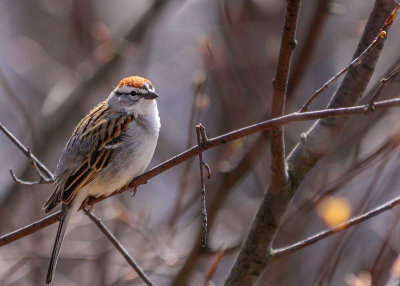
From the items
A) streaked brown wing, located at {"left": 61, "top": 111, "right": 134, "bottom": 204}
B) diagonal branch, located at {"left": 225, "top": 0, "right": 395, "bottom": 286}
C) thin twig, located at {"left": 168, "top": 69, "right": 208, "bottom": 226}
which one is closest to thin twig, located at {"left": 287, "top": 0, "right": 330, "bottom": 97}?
thin twig, located at {"left": 168, "top": 69, "right": 208, "bottom": 226}

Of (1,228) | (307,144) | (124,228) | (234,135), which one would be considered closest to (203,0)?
(124,228)

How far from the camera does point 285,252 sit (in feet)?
11.9

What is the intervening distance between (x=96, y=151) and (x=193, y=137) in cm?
286

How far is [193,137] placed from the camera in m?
7.41

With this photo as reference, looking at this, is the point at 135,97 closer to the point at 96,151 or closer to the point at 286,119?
the point at 96,151

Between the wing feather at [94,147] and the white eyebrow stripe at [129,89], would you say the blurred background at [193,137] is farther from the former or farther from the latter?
the wing feather at [94,147]

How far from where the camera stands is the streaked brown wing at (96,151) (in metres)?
4.39

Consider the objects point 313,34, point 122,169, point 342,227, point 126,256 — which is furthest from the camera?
point 313,34

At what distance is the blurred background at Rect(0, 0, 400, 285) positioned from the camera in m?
5.11

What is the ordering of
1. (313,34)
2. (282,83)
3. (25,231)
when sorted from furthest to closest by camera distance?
(313,34) < (25,231) < (282,83)

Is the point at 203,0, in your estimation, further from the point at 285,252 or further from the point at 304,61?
the point at 285,252

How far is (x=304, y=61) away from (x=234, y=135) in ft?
8.62

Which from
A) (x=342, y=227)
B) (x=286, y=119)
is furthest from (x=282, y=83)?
(x=342, y=227)

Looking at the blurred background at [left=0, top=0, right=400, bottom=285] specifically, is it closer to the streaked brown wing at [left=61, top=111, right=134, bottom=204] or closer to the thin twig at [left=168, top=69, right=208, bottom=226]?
the thin twig at [left=168, top=69, right=208, bottom=226]
